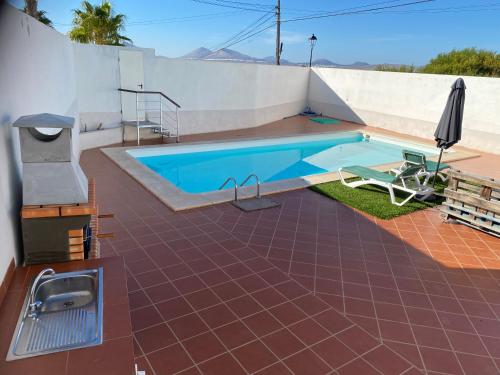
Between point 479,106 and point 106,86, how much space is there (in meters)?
11.6

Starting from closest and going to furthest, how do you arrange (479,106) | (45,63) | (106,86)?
(45,63) < (106,86) < (479,106)

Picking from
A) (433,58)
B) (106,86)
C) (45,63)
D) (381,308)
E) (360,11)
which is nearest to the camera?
(381,308)

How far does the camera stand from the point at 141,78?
10617 mm

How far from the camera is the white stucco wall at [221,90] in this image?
37.0 feet

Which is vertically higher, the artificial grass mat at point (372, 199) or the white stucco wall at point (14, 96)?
the white stucco wall at point (14, 96)

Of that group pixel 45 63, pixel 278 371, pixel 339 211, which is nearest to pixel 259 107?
pixel 339 211

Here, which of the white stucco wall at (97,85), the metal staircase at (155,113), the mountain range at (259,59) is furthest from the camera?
the mountain range at (259,59)

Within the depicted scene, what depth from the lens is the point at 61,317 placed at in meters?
2.05

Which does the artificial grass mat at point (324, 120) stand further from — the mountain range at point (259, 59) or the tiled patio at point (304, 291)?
the tiled patio at point (304, 291)

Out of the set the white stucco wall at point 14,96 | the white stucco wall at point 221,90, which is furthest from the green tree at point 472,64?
the white stucco wall at point 14,96

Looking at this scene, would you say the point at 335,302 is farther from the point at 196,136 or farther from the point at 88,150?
the point at 196,136

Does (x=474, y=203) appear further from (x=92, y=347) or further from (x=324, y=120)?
(x=324, y=120)

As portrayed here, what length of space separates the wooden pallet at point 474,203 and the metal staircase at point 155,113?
282 inches

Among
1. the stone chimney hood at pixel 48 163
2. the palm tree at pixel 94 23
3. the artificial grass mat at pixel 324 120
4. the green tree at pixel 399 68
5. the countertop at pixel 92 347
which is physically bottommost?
the countertop at pixel 92 347
